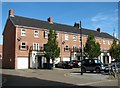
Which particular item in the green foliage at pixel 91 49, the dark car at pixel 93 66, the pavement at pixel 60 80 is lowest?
the pavement at pixel 60 80

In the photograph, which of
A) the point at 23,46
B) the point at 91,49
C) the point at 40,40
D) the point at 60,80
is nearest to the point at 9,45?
the point at 23,46

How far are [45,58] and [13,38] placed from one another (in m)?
7.45

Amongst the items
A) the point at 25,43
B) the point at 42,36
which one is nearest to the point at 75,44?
the point at 42,36

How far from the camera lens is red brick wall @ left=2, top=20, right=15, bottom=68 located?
43728mm

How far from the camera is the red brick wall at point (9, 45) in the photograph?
43728mm

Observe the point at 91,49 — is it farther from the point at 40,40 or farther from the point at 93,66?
the point at 93,66

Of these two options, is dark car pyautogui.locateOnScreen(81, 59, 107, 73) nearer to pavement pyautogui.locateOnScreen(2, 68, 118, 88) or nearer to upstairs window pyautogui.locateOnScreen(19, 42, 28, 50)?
pavement pyautogui.locateOnScreen(2, 68, 118, 88)

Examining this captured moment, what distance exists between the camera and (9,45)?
45.5 metres

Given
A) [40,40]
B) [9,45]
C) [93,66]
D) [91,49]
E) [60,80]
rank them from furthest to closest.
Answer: [91,49], [40,40], [9,45], [93,66], [60,80]

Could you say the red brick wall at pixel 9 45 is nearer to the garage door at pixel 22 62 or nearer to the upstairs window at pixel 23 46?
the garage door at pixel 22 62

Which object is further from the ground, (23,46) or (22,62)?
(23,46)

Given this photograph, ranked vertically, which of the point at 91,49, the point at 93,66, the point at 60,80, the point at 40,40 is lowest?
the point at 60,80

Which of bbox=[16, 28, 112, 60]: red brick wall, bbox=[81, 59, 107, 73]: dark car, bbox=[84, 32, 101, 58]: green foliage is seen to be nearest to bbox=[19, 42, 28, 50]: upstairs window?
bbox=[16, 28, 112, 60]: red brick wall

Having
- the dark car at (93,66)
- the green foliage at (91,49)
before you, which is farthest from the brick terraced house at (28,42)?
the dark car at (93,66)
